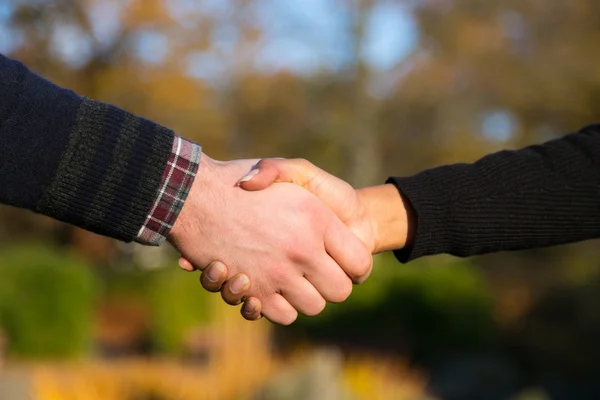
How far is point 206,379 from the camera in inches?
234

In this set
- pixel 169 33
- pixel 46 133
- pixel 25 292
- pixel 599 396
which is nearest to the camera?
pixel 46 133

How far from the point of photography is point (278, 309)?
260 cm

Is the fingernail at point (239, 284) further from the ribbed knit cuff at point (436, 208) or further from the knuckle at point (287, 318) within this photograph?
the ribbed knit cuff at point (436, 208)

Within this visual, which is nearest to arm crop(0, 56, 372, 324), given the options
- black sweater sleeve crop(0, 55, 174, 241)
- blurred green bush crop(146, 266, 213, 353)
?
black sweater sleeve crop(0, 55, 174, 241)

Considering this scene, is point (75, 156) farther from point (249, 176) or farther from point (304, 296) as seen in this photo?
point (304, 296)

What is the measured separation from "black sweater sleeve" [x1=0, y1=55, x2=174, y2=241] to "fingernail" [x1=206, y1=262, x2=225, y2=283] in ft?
0.93

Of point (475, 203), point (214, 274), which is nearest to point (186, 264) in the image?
point (214, 274)

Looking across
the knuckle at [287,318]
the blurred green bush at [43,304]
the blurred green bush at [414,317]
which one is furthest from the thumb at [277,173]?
the blurred green bush at [43,304]

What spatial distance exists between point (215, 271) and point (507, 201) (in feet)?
3.04

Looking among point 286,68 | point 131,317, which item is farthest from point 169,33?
point 131,317

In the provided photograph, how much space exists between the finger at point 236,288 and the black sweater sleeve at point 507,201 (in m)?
0.52

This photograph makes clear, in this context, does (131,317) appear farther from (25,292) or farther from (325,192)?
(325,192)

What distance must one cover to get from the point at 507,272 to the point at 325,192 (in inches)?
569

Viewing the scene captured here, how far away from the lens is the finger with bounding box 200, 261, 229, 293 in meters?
2.46
